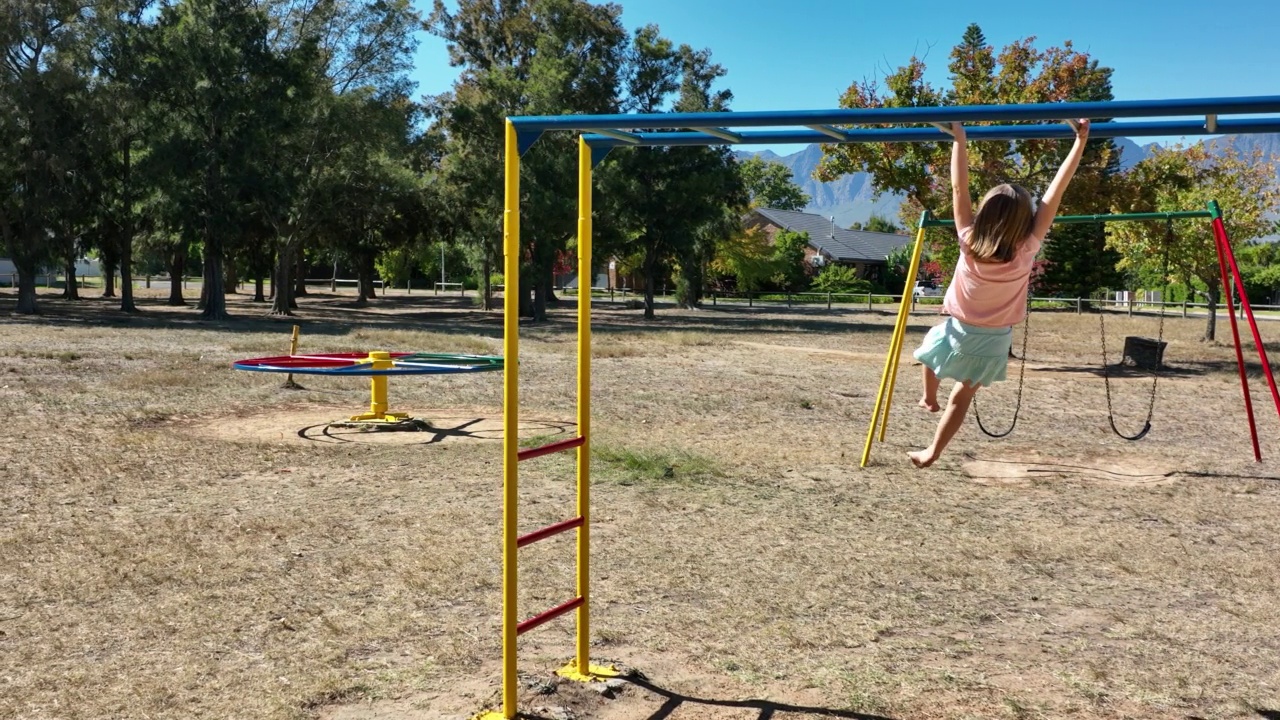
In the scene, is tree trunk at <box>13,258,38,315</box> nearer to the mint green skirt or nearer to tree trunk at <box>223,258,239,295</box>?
tree trunk at <box>223,258,239,295</box>

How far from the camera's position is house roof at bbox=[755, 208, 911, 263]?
229 ft

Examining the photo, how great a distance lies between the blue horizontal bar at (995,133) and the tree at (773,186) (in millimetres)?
83141

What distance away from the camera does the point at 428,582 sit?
221 inches

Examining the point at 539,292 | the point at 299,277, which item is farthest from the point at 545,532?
the point at 299,277

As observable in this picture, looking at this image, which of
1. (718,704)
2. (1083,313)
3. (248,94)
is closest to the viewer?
(718,704)

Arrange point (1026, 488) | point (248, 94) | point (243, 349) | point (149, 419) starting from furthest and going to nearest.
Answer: point (248, 94), point (243, 349), point (149, 419), point (1026, 488)

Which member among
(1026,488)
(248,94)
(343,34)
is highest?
(343,34)

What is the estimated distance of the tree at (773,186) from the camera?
88875mm

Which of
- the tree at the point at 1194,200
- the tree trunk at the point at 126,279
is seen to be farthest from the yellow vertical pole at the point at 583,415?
the tree trunk at the point at 126,279

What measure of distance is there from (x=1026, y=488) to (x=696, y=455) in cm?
277

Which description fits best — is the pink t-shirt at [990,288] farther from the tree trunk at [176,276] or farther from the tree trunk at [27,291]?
the tree trunk at [176,276]

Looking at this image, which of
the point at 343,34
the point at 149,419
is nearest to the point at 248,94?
the point at 343,34

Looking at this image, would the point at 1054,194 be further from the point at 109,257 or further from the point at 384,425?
the point at 109,257

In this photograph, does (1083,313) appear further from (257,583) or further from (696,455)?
(257,583)
